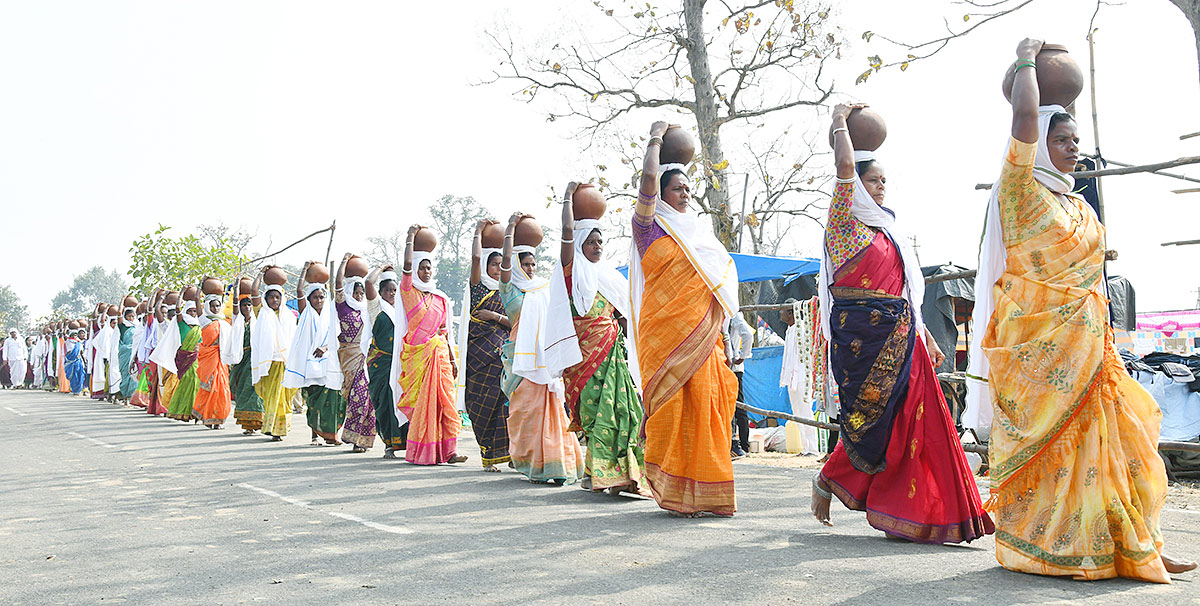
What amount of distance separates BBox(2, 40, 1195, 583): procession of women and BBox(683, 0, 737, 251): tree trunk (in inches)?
237

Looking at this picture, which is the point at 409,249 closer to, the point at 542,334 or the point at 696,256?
the point at 542,334

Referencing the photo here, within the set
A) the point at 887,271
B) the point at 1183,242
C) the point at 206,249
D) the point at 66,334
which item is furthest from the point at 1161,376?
the point at 66,334

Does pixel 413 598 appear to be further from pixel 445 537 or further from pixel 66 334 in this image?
pixel 66 334

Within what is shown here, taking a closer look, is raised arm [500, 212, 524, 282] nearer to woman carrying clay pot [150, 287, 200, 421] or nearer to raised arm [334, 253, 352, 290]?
raised arm [334, 253, 352, 290]

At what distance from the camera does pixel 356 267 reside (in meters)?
12.7

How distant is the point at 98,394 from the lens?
3020cm

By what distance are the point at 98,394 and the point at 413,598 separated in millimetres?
29279

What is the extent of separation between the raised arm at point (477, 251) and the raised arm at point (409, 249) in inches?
40.1

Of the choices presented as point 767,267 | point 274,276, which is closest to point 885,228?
point 767,267

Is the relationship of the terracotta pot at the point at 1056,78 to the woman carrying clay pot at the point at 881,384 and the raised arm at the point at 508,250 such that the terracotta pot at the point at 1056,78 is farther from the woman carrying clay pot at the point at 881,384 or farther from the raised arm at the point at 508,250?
the raised arm at the point at 508,250

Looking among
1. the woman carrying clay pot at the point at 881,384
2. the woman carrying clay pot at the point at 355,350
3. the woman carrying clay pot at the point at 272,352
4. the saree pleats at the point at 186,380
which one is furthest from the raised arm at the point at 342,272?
the woman carrying clay pot at the point at 881,384

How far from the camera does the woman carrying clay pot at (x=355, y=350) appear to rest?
11898 millimetres

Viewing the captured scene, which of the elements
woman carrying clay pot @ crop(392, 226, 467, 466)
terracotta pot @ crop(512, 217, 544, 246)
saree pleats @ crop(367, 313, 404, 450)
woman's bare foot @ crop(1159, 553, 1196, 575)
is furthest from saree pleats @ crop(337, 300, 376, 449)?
woman's bare foot @ crop(1159, 553, 1196, 575)

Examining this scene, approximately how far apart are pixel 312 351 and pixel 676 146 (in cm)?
837
